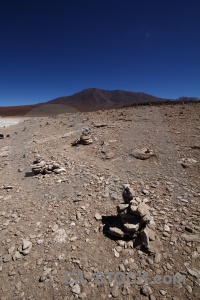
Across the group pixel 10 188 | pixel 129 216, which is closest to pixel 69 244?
pixel 129 216

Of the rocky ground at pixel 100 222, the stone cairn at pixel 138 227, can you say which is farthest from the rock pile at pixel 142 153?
the stone cairn at pixel 138 227

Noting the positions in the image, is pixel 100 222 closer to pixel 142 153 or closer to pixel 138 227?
pixel 138 227

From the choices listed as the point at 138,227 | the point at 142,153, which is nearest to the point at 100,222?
the point at 138,227

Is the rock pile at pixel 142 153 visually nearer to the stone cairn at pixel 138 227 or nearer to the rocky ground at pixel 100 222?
the rocky ground at pixel 100 222

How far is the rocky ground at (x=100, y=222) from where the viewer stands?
1905mm

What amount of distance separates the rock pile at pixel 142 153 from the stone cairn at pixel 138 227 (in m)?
2.33

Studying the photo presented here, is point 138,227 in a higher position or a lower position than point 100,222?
higher

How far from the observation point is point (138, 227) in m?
2.43

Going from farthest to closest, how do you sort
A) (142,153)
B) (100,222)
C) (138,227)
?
(142,153), (100,222), (138,227)

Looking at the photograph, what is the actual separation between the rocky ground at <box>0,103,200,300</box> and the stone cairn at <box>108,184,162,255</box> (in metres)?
0.02

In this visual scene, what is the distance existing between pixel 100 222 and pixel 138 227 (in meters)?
0.67

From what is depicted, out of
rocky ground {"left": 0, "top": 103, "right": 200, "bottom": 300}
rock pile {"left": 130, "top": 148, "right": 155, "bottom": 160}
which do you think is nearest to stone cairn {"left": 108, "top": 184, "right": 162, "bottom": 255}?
rocky ground {"left": 0, "top": 103, "right": 200, "bottom": 300}

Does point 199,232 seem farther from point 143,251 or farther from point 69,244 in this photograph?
point 69,244

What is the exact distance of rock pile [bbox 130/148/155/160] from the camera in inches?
189
